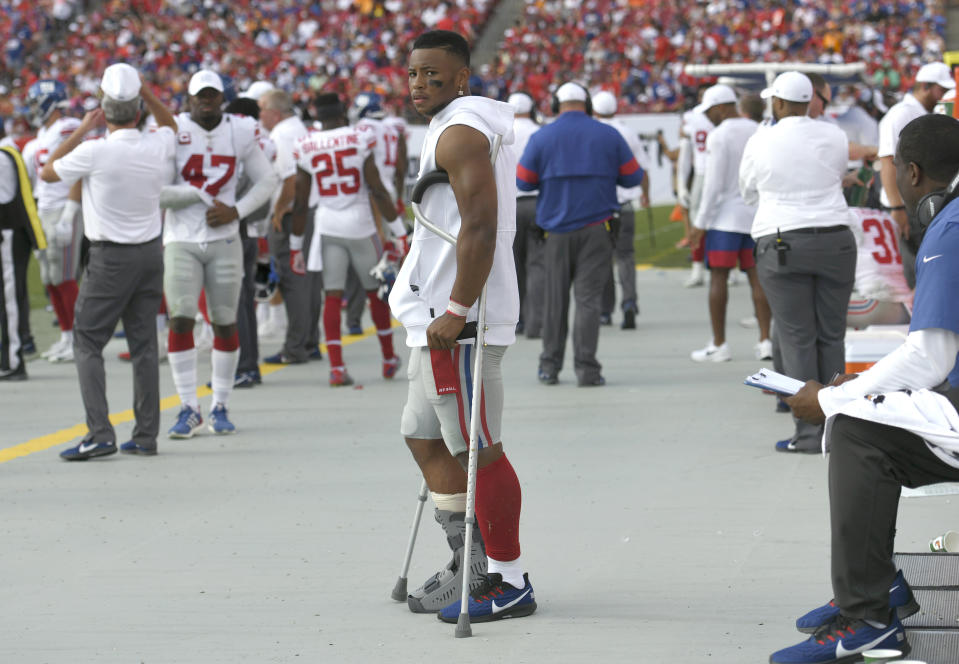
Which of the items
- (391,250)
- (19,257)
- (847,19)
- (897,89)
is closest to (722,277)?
(391,250)

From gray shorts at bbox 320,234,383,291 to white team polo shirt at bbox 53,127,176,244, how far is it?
244cm

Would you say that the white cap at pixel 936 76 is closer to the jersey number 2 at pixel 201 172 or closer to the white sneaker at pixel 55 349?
the jersey number 2 at pixel 201 172

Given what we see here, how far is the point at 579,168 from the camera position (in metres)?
10.0

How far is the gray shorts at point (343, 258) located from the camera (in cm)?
1030

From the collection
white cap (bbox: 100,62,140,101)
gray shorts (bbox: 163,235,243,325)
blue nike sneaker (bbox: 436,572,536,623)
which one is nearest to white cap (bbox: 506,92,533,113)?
gray shorts (bbox: 163,235,243,325)

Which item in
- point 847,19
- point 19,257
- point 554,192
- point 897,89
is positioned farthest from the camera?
point 847,19

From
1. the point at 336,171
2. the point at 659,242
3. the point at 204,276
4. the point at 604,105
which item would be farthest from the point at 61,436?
the point at 659,242

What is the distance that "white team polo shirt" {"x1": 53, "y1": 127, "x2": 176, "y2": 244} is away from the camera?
7.77m

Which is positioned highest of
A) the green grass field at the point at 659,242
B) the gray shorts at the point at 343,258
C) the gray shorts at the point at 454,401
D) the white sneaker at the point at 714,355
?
the gray shorts at the point at 454,401

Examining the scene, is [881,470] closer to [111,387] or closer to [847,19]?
[111,387]

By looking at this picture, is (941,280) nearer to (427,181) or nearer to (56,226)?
(427,181)

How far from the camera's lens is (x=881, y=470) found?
13.4 ft

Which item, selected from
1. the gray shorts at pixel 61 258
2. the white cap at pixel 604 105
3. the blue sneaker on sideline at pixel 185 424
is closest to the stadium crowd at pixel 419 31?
the white cap at pixel 604 105

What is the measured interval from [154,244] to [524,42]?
95.6 ft
